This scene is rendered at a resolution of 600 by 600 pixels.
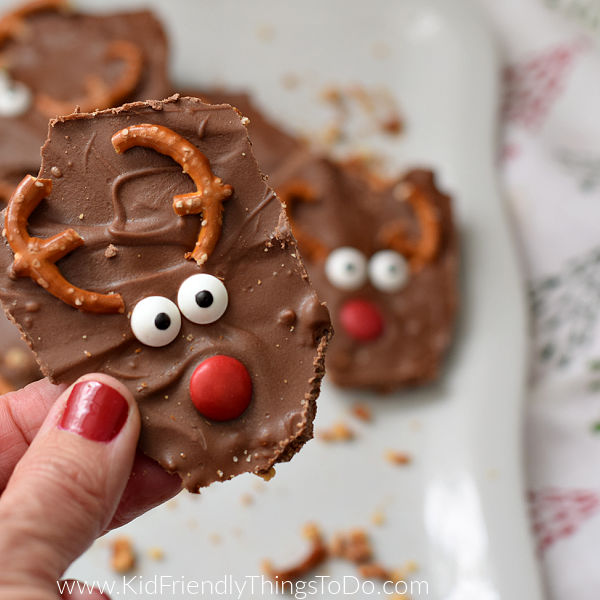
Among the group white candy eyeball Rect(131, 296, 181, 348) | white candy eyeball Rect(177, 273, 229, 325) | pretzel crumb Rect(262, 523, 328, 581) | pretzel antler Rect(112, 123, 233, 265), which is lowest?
pretzel crumb Rect(262, 523, 328, 581)

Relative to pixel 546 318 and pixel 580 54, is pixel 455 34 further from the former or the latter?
pixel 546 318

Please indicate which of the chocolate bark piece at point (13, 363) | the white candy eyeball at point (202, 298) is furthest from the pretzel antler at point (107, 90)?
the white candy eyeball at point (202, 298)

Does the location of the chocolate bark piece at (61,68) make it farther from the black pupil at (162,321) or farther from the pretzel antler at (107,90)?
the black pupil at (162,321)

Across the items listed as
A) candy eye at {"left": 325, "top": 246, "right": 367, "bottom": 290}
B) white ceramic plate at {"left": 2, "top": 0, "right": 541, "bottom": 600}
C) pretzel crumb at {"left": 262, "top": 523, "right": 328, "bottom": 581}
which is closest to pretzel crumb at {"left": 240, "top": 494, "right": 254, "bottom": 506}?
white ceramic plate at {"left": 2, "top": 0, "right": 541, "bottom": 600}

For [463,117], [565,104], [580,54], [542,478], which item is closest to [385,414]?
[542,478]

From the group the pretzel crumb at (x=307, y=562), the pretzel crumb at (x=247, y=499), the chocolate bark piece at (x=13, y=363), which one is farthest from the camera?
the pretzel crumb at (x=247, y=499)

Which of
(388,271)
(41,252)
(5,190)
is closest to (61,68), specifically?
(5,190)

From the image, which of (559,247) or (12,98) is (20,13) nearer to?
(12,98)

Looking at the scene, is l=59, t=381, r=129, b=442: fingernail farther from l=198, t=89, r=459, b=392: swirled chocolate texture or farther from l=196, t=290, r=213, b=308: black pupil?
l=198, t=89, r=459, b=392: swirled chocolate texture
